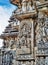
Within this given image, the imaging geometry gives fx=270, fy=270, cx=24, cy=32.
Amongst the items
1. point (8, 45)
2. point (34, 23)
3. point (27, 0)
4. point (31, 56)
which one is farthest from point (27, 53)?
point (8, 45)

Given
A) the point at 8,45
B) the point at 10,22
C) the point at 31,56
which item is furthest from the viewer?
the point at 10,22

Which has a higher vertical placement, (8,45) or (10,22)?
(10,22)

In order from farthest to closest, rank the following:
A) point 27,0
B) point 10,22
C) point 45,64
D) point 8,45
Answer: point 10,22
point 8,45
point 27,0
point 45,64

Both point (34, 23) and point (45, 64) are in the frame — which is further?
point (34, 23)

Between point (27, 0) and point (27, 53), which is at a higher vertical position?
point (27, 0)

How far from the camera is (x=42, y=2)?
Answer: 16.9 feet

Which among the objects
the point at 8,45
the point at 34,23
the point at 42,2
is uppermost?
the point at 42,2

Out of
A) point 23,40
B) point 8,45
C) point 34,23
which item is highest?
point 34,23

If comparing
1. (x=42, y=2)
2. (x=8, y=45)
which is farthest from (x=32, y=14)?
(x=8, y=45)

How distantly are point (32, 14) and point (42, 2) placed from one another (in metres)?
2.90

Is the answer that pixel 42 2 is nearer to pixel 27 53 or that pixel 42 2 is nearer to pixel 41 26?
pixel 41 26

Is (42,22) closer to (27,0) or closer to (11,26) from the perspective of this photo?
(27,0)

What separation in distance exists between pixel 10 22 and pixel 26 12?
19.9 feet

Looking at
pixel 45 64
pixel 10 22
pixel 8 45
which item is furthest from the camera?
pixel 10 22
